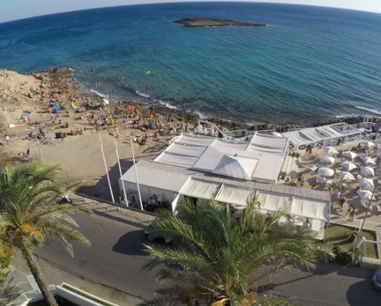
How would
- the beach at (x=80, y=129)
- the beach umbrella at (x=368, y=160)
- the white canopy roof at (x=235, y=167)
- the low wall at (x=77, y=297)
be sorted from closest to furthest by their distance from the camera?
the low wall at (x=77, y=297)
the white canopy roof at (x=235, y=167)
the beach umbrella at (x=368, y=160)
the beach at (x=80, y=129)

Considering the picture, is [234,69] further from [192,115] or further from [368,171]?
[368,171]

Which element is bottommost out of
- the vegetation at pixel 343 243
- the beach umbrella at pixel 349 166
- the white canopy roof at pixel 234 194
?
the vegetation at pixel 343 243

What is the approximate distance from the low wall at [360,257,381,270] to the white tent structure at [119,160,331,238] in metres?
2.36

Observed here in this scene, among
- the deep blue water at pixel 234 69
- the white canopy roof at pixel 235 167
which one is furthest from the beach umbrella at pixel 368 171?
the deep blue water at pixel 234 69

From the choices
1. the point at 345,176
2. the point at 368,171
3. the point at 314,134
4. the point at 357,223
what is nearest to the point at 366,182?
the point at 345,176

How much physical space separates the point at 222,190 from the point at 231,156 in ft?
9.58

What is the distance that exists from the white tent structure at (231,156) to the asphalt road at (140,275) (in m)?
6.03

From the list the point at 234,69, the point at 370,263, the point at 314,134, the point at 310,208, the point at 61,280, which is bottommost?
the point at 370,263

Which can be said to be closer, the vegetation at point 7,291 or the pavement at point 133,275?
the vegetation at point 7,291

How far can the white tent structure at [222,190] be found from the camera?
1673 cm

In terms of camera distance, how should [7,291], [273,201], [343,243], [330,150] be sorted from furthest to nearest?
[330,150] → [273,201] → [343,243] → [7,291]

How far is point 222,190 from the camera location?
59.4 feet

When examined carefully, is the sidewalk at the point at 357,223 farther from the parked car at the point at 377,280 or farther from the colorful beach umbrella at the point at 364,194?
the parked car at the point at 377,280

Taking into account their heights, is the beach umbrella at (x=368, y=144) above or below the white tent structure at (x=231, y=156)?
below
